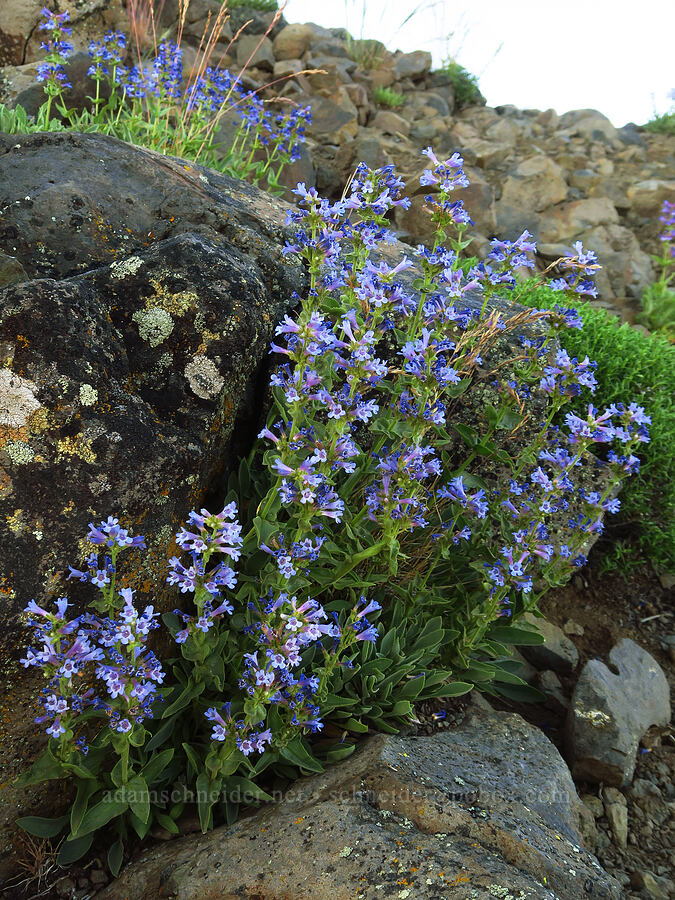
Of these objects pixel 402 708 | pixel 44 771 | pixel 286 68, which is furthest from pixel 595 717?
pixel 286 68

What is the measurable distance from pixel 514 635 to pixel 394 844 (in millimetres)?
1673

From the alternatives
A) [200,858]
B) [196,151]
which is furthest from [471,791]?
[196,151]

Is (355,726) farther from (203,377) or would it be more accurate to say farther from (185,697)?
(203,377)

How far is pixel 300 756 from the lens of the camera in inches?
124

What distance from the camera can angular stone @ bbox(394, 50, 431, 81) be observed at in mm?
14594

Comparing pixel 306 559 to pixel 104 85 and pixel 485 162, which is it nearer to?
pixel 104 85

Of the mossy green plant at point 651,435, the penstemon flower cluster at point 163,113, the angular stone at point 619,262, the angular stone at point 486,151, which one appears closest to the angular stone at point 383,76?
the angular stone at point 486,151

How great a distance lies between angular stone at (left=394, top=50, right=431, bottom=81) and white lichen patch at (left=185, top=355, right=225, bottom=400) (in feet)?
43.6

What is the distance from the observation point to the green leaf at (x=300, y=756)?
3.11m

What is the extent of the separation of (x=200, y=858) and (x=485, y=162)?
12.8 metres

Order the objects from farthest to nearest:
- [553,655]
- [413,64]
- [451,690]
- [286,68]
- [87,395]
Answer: [413,64] → [286,68] → [553,655] → [451,690] → [87,395]

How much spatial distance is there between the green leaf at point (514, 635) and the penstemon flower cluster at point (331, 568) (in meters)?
0.01

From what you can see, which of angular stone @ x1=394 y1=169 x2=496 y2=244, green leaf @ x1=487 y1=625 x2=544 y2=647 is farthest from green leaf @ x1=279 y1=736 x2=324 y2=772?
angular stone @ x1=394 y1=169 x2=496 y2=244

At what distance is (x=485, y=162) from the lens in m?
13.0
